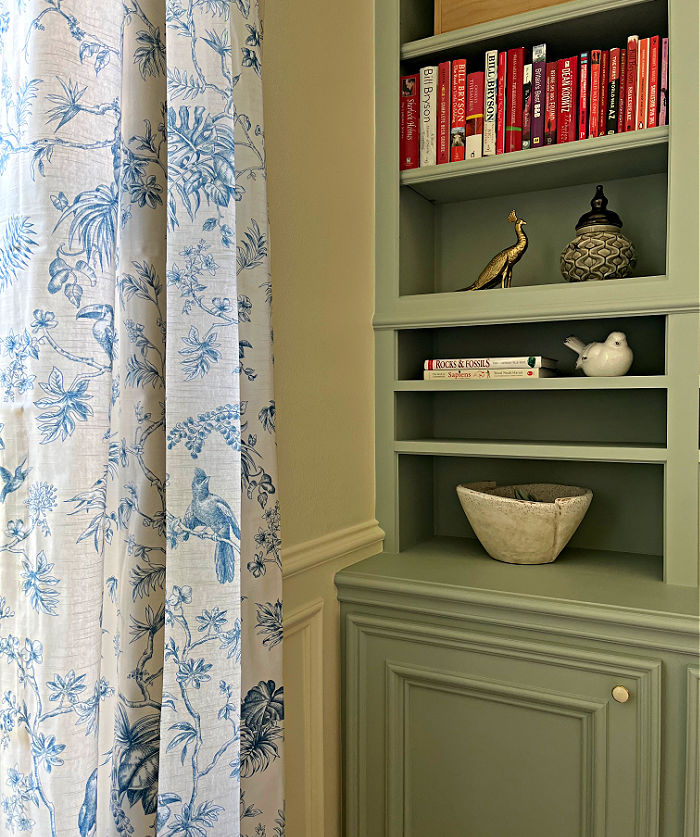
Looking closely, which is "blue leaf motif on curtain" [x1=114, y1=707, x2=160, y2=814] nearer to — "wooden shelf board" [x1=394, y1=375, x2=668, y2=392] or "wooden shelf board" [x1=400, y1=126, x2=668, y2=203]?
"wooden shelf board" [x1=394, y1=375, x2=668, y2=392]

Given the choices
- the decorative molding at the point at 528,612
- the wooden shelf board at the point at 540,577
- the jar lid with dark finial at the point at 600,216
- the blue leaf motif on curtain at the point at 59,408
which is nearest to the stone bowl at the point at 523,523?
the wooden shelf board at the point at 540,577

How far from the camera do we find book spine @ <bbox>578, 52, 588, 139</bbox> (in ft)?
4.70

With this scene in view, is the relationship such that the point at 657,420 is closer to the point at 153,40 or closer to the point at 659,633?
the point at 659,633

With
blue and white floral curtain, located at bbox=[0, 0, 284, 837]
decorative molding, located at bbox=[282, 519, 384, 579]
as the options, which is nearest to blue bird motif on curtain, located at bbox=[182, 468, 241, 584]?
blue and white floral curtain, located at bbox=[0, 0, 284, 837]

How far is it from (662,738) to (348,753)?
0.62 m

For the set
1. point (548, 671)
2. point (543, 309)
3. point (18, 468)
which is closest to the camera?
point (18, 468)

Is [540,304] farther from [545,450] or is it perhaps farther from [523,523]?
[523,523]

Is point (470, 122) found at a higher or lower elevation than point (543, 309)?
higher

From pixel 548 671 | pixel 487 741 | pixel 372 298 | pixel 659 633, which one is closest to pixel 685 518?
pixel 659 633

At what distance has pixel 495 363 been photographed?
4.95ft

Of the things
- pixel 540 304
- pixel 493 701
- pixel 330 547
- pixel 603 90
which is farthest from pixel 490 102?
pixel 493 701

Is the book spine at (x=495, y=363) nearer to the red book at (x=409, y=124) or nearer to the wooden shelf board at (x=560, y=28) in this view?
the red book at (x=409, y=124)

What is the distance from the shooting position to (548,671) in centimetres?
124

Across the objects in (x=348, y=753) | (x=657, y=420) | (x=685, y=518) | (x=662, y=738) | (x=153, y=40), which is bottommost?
(x=348, y=753)
